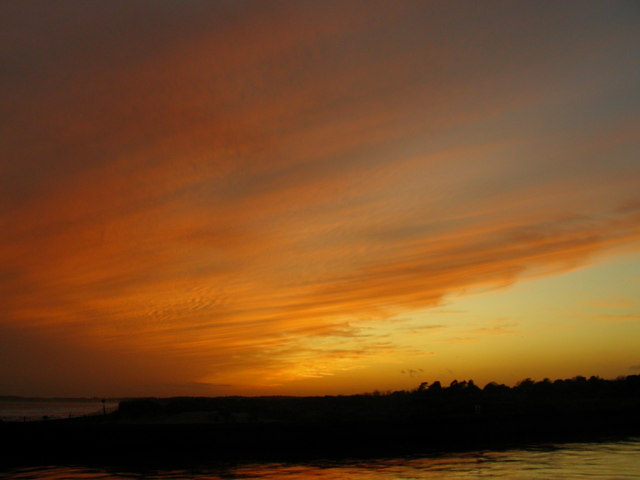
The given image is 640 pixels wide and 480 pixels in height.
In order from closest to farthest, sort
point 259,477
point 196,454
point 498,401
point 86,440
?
point 259,477 < point 196,454 < point 86,440 < point 498,401

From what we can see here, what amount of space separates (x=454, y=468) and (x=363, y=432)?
1572 cm

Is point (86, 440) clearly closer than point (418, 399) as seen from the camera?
Yes

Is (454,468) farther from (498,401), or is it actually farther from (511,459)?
(498,401)

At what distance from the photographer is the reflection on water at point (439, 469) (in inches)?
1025

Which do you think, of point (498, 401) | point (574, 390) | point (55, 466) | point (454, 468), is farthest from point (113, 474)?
point (574, 390)

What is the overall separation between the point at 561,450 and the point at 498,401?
89.5 feet

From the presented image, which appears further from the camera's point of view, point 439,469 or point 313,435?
point 313,435

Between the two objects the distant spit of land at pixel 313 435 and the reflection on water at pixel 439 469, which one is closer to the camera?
the reflection on water at pixel 439 469

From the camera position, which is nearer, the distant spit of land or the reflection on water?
the reflection on water

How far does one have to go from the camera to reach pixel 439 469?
28.6m

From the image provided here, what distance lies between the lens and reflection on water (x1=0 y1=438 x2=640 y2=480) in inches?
1025

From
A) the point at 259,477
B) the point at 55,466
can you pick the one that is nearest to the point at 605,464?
the point at 259,477

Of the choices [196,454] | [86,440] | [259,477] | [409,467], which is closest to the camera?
[259,477]

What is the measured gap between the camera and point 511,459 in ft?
103
